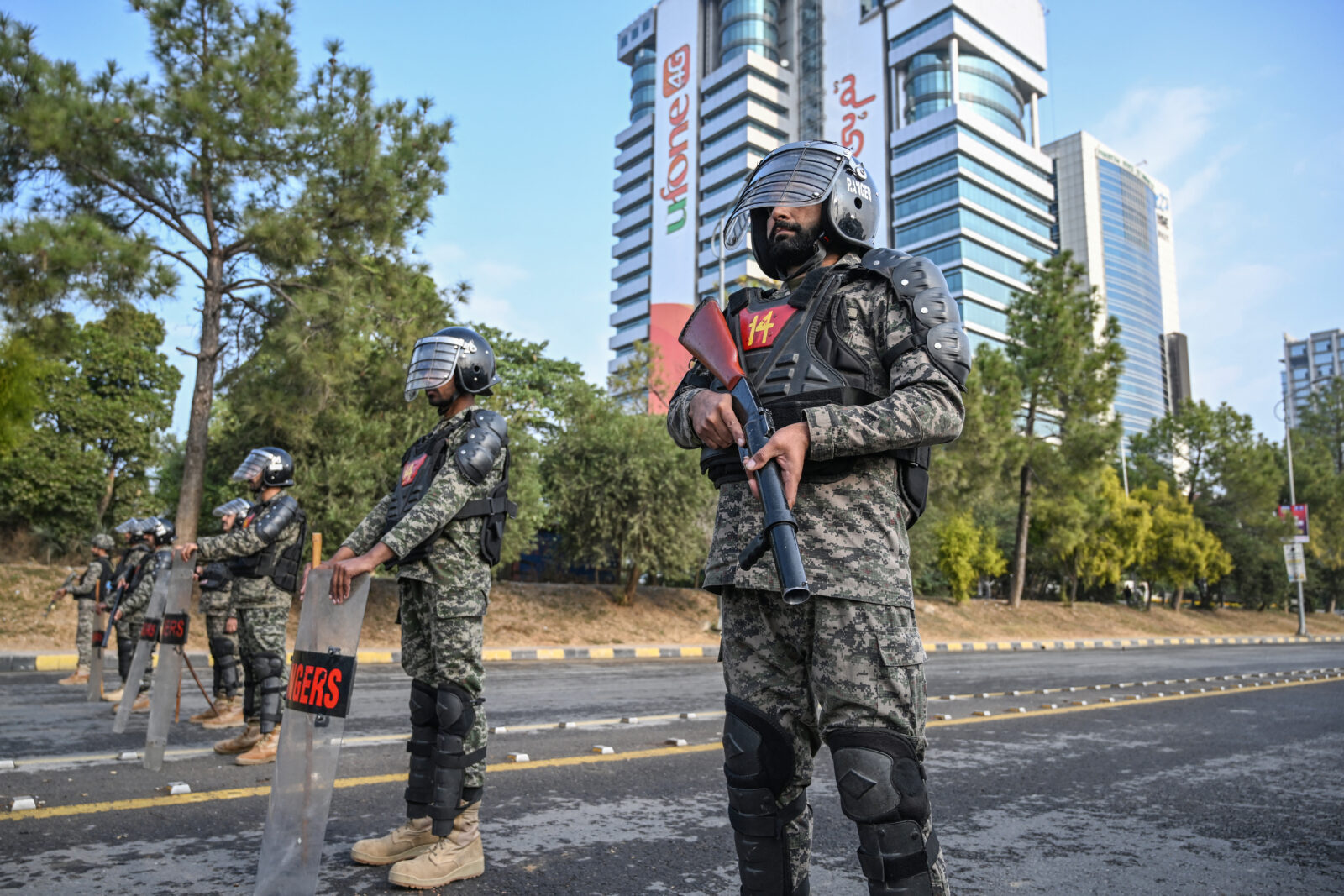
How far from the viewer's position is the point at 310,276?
607 inches

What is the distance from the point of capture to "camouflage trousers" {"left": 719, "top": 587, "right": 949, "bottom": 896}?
1.95 metres

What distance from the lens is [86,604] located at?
1009 centimetres

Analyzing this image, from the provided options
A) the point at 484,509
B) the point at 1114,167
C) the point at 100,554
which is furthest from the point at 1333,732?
the point at 1114,167

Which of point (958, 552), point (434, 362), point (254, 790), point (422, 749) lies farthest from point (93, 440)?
point (422, 749)

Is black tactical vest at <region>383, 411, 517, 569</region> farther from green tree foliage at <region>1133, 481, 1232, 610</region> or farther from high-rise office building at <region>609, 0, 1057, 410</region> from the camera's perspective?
high-rise office building at <region>609, 0, 1057, 410</region>

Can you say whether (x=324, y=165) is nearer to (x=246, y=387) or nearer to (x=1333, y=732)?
(x=246, y=387)

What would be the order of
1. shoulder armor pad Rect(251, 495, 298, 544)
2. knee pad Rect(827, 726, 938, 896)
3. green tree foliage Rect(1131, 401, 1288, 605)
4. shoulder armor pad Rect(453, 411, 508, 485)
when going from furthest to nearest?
1. green tree foliage Rect(1131, 401, 1288, 605)
2. shoulder armor pad Rect(251, 495, 298, 544)
3. shoulder armor pad Rect(453, 411, 508, 485)
4. knee pad Rect(827, 726, 938, 896)

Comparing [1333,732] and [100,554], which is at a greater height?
A: [100,554]

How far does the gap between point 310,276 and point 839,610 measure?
50.5ft

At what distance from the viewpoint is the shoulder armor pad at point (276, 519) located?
5691 millimetres

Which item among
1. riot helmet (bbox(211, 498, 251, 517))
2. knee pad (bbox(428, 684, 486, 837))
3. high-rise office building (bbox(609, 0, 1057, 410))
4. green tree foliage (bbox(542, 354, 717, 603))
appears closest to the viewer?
knee pad (bbox(428, 684, 486, 837))

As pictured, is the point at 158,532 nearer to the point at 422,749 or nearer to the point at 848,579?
the point at 422,749

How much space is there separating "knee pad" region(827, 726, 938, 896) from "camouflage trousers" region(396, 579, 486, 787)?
1.72m

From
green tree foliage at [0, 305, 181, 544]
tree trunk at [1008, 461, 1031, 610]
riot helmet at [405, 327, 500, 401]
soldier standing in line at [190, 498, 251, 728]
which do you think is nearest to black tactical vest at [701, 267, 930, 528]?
riot helmet at [405, 327, 500, 401]
